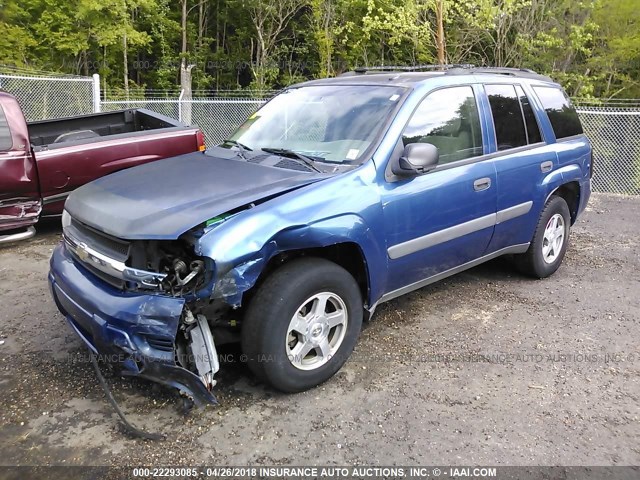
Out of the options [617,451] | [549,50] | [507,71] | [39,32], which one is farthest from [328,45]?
[617,451]

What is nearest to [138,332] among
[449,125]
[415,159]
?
[415,159]

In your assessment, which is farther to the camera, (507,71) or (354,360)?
(507,71)

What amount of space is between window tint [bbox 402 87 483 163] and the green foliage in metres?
9.73

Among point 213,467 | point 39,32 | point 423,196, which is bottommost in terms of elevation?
point 213,467

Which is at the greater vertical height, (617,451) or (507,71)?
(507,71)

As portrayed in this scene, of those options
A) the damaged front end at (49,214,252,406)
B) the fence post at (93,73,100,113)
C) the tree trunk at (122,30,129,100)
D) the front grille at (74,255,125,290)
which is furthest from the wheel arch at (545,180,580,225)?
the tree trunk at (122,30,129,100)

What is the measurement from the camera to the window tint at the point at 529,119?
4.65 m

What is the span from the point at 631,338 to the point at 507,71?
2.55 meters

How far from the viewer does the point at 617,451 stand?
9.05ft

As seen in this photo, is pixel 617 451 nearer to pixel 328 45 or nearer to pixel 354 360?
pixel 354 360

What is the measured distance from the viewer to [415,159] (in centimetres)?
340

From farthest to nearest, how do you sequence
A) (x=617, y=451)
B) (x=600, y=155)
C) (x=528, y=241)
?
(x=600, y=155)
(x=528, y=241)
(x=617, y=451)

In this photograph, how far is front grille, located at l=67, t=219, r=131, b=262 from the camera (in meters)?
2.83

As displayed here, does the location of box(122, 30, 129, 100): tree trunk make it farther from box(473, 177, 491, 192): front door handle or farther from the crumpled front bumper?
the crumpled front bumper
